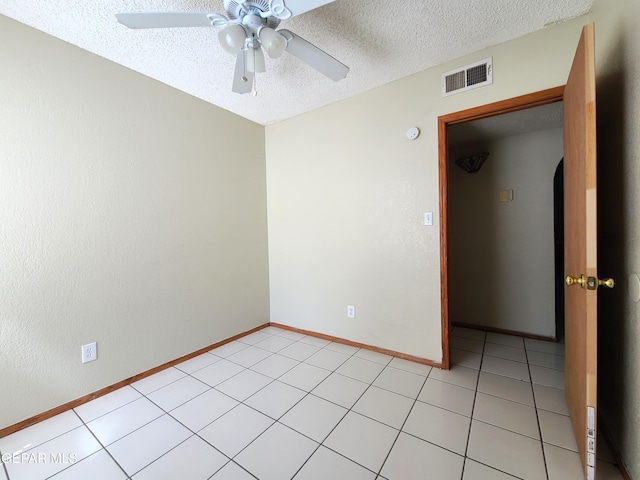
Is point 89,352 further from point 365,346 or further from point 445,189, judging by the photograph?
point 445,189

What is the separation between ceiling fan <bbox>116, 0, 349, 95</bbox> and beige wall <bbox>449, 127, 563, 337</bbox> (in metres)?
2.35

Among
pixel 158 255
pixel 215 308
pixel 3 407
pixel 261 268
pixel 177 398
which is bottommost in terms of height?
pixel 177 398

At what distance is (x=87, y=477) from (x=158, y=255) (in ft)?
4.64

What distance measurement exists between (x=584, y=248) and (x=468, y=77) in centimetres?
148

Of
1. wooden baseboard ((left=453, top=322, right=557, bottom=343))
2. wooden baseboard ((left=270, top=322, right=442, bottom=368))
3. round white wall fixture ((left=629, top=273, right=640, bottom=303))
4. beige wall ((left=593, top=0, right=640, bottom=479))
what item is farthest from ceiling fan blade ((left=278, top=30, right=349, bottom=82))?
wooden baseboard ((left=453, top=322, right=557, bottom=343))

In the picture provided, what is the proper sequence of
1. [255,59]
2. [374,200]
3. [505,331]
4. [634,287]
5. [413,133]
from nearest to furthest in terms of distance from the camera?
1. [634,287]
2. [255,59]
3. [413,133]
4. [374,200]
5. [505,331]

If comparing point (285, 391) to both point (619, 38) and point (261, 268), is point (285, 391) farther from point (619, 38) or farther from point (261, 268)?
point (619, 38)

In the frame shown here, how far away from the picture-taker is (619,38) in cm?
120

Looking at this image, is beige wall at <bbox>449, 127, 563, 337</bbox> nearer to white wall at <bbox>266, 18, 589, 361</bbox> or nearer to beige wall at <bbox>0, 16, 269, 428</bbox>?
white wall at <bbox>266, 18, 589, 361</bbox>

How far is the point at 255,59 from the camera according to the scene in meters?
1.45

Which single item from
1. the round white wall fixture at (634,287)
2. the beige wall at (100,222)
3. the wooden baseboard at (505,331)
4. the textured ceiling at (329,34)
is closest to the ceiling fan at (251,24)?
the textured ceiling at (329,34)

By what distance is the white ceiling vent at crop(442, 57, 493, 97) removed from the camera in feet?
6.12

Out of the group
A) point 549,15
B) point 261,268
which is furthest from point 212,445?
point 549,15

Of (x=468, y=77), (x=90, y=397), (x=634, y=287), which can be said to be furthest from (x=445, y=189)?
(x=90, y=397)
